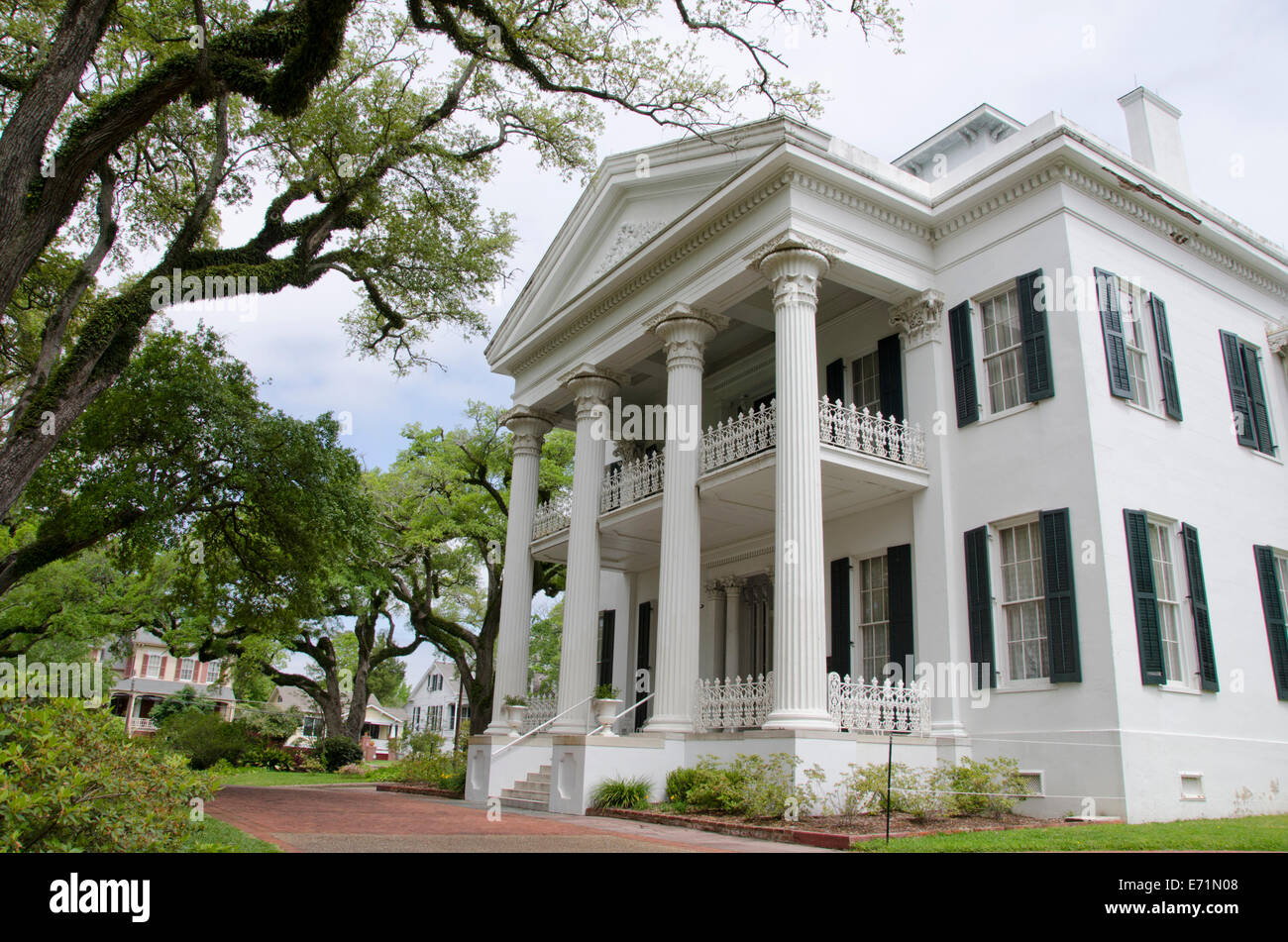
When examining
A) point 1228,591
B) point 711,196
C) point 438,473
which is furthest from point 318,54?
point 438,473

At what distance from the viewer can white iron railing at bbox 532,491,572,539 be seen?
19.6 m

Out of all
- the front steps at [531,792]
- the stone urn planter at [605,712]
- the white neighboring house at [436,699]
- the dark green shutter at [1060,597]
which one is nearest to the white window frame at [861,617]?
the dark green shutter at [1060,597]

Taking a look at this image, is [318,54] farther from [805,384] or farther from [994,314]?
[994,314]

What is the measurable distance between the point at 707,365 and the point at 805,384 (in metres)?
7.19

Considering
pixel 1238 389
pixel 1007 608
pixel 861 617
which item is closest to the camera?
pixel 1007 608

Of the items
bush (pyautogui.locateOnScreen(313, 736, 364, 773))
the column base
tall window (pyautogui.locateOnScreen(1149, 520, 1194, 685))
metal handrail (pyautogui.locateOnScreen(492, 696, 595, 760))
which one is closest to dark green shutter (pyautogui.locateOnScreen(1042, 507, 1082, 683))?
tall window (pyautogui.locateOnScreen(1149, 520, 1194, 685))

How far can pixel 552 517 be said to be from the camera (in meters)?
20.0

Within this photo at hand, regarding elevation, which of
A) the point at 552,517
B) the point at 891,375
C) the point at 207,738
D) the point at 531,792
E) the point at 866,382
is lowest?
the point at 531,792

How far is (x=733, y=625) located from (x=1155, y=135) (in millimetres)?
12166

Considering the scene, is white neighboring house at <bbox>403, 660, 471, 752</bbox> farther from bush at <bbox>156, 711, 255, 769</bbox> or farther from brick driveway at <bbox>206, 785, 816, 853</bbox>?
brick driveway at <bbox>206, 785, 816, 853</bbox>

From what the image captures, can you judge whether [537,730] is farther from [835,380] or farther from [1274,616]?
[1274,616]

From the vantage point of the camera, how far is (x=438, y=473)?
89.5 ft

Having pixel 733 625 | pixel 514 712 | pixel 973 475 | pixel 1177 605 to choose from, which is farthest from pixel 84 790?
pixel 733 625

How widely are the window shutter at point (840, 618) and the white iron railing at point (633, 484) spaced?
354 cm
